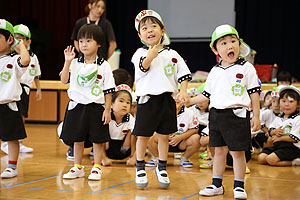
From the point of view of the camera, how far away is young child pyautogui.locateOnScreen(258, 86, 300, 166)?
4.29 metres

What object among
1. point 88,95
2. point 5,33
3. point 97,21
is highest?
point 97,21

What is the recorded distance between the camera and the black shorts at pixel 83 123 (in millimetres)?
3361

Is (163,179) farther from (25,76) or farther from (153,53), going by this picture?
(25,76)

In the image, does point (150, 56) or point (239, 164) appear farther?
point (150, 56)

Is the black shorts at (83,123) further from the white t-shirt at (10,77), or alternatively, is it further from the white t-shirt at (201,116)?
the white t-shirt at (201,116)

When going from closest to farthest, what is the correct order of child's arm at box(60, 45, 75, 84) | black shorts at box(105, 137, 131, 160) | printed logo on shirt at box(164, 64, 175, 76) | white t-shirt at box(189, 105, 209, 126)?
printed logo on shirt at box(164, 64, 175, 76), child's arm at box(60, 45, 75, 84), black shorts at box(105, 137, 131, 160), white t-shirt at box(189, 105, 209, 126)

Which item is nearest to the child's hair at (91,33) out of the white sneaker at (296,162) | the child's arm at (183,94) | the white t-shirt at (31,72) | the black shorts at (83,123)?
the black shorts at (83,123)

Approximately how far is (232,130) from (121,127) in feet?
5.03

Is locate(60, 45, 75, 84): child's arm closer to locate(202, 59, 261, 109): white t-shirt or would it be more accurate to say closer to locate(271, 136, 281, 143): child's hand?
locate(202, 59, 261, 109): white t-shirt

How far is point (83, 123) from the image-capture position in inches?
132

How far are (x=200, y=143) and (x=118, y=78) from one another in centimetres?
111

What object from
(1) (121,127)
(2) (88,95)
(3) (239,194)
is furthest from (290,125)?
(2) (88,95)

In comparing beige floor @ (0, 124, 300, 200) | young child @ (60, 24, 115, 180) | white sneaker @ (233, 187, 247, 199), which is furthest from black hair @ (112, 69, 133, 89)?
white sneaker @ (233, 187, 247, 199)

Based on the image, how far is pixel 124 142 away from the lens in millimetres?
4230
